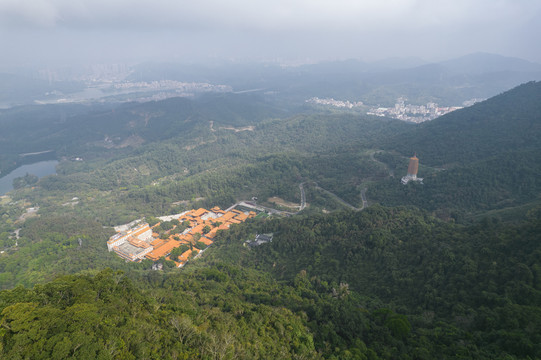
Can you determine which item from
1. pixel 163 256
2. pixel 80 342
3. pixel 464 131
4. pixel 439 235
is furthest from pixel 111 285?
pixel 464 131

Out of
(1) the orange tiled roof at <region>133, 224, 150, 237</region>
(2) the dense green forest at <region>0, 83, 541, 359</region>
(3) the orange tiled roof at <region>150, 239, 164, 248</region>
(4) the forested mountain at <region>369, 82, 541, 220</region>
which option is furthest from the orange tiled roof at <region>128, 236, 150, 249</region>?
(4) the forested mountain at <region>369, 82, 541, 220</region>

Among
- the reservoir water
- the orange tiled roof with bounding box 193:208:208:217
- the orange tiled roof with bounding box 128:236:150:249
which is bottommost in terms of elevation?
the reservoir water

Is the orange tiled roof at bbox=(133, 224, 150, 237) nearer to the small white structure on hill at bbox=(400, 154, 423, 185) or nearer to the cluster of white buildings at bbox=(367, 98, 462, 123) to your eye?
the small white structure on hill at bbox=(400, 154, 423, 185)

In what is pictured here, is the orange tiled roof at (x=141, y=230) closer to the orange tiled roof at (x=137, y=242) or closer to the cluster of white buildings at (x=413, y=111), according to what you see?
the orange tiled roof at (x=137, y=242)

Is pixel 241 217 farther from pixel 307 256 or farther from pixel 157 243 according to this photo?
pixel 307 256

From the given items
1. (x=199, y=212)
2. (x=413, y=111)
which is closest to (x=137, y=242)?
(x=199, y=212)

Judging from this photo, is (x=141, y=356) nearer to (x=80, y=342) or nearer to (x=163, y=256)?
(x=80, y=342)

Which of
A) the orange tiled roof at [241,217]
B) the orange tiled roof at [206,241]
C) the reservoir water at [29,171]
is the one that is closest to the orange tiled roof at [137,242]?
the orange tiled roof at [206,241]
